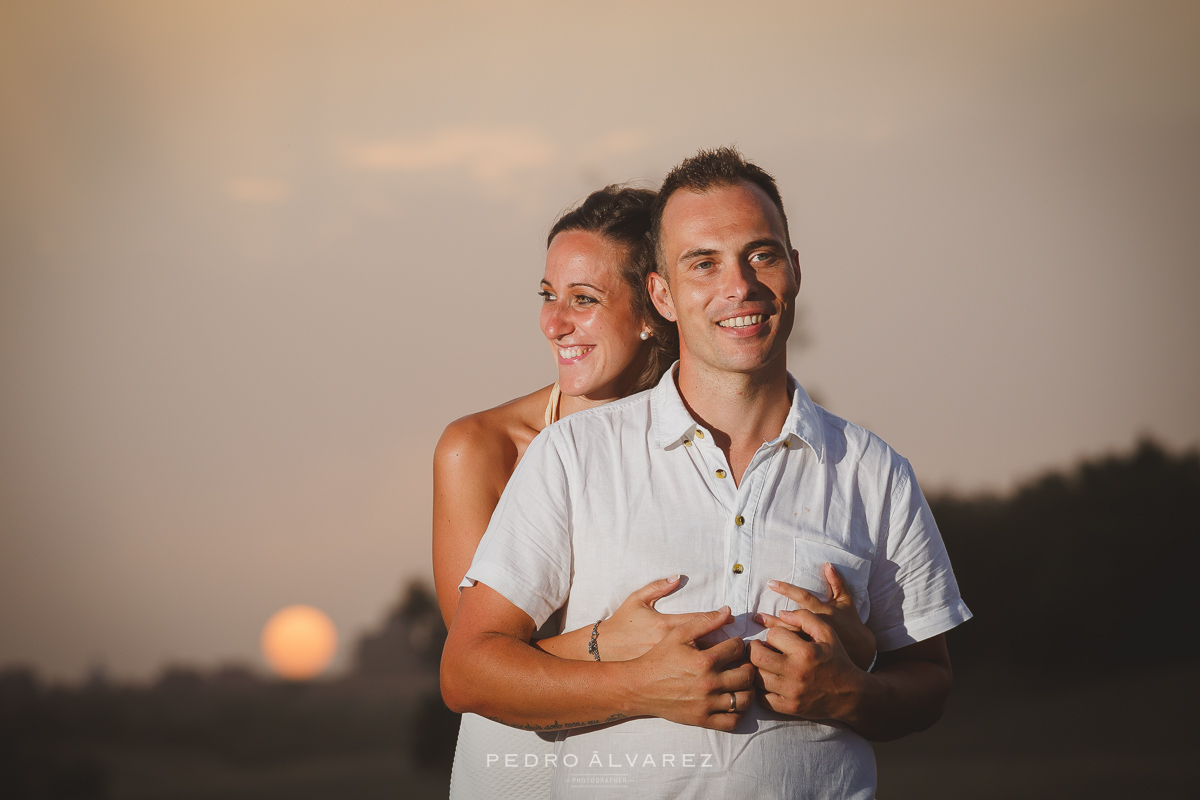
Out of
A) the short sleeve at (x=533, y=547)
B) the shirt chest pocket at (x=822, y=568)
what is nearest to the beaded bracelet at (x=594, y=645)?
the short sleeve at (x=533, y=547)

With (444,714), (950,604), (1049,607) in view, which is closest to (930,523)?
(950,604)

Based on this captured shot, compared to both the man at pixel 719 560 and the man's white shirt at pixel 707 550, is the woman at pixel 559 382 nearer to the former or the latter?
the man at pixel 719 560

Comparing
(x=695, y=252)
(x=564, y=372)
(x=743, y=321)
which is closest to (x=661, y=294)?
(x=695, y=252)

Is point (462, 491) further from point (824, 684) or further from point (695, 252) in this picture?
point (824, 684)

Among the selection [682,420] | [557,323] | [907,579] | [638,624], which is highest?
[557,323]

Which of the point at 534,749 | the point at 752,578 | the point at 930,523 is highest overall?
the point at 930,523

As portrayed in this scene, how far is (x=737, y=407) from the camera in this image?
2.04 meters

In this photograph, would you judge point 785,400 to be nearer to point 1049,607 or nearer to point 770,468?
point 770,468

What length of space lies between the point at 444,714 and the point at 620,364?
10.4 meters

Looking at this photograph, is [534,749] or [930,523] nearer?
[930,523]

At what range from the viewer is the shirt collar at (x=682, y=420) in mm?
1957

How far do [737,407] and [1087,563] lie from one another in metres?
13.5

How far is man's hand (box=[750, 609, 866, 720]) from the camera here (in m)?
1.70

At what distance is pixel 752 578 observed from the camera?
5.95ft
